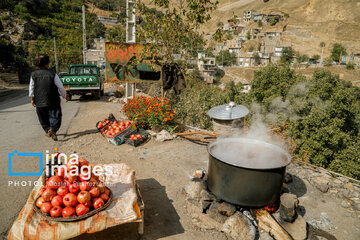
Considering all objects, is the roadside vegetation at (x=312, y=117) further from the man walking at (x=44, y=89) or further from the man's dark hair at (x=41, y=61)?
the man's dark hair at (x=41, y=61)

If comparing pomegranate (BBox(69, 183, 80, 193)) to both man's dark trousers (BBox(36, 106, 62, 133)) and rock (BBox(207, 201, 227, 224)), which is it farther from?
man's dark trousers (BBox(36, 106, 62, 133))

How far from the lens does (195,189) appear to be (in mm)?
3957

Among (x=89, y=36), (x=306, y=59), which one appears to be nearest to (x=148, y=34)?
(x=89, y=36)

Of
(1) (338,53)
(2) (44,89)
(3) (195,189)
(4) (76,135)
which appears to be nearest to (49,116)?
(2) (44,89)

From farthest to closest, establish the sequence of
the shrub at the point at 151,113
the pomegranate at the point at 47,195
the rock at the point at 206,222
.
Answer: the shrub at the point at 151,113 < the rock at the point at 206,222 < the pomegranate at the point at 47,195

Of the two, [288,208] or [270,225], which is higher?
[288,208]

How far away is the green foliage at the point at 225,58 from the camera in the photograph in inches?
3406

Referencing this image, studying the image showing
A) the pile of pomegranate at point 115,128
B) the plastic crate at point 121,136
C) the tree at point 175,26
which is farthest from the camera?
the tree at point 175,26

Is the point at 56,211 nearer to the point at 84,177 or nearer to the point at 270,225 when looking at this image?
the point at 84,177

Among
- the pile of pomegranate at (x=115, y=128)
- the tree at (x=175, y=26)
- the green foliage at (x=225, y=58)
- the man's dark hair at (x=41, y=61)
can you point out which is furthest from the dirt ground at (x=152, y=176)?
the green foliage at (x=225, y=58)

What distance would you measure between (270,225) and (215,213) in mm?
848

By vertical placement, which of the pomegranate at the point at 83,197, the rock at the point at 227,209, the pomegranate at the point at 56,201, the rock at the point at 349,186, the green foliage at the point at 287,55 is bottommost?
the rock at the point at 349,186

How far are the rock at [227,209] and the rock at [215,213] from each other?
0.07m

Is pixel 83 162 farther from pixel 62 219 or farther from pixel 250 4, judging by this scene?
pixel 250 4
